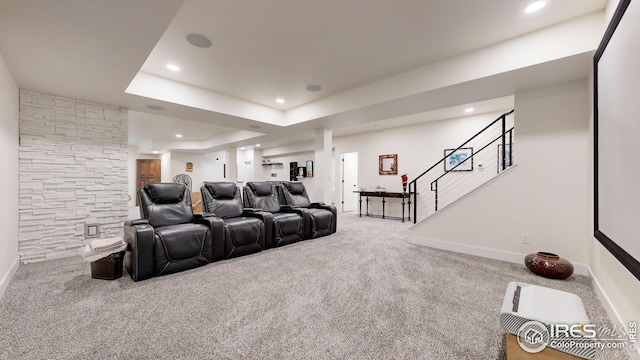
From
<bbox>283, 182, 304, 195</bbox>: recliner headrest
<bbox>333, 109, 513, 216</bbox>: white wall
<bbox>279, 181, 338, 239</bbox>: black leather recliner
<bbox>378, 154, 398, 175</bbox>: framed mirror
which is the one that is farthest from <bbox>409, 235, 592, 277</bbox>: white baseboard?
<bbox>378, 154, 398, 175</bbox>: framed mirror

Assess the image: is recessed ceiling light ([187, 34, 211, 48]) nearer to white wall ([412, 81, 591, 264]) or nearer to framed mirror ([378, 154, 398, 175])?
white wall ([412, 81, 591, 264])

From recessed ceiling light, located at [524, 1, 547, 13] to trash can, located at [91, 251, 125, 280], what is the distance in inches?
189

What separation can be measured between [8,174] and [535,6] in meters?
5.59

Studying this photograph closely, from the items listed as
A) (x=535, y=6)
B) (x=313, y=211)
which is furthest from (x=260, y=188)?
(x=535, y=6)

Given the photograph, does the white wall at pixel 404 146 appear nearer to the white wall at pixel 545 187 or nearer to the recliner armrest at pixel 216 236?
the white wall at pixel 545 187

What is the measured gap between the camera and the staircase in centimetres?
543

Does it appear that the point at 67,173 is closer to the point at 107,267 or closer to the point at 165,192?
the point at 165,192

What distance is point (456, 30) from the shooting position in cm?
268

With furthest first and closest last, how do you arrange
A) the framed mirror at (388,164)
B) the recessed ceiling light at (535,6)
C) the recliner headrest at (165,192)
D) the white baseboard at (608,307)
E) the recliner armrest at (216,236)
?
1. the framed mirror at (388,164)
2. the recliner headrest at (165,192)
3. the recliner armrest at (216,236)
4. the recessed ceiling light at (535,6)
5. the white baseboard at (608,307)

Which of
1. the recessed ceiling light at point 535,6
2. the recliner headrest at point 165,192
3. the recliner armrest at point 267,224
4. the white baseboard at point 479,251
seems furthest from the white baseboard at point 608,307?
the recliner headrest at point 165,192

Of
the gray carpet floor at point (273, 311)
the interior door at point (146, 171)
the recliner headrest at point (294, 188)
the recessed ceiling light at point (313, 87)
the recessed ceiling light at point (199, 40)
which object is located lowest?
the gray carpet floor at point (273, 311)

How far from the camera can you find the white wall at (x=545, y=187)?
9.64 ft

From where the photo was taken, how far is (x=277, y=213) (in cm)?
454

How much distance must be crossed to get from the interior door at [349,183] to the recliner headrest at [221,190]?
495 centimetres
